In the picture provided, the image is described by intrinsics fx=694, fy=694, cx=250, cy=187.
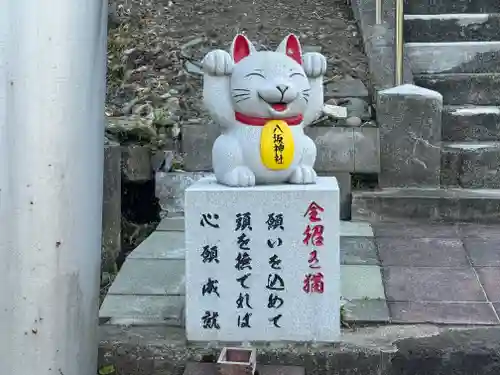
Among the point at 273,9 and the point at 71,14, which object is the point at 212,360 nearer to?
the point at 71,14

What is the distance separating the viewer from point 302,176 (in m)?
3.58

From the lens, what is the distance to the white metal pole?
8.52 feet

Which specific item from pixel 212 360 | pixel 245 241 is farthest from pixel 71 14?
pixel 212 360

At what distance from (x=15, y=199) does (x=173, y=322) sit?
4.71 ft

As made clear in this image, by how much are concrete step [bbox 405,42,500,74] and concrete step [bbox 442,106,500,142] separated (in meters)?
0.94

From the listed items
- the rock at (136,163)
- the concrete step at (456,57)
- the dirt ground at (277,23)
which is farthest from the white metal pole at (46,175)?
the concrete step at (456,57)

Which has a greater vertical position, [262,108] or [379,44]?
[379,44]

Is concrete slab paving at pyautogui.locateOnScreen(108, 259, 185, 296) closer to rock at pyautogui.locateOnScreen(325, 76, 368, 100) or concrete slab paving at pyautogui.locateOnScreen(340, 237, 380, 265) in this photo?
concrete slab paving at pyautogui.locateOnScreen(340, 237, 380, 265)

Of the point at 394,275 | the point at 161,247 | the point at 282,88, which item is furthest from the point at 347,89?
the point at 282,88

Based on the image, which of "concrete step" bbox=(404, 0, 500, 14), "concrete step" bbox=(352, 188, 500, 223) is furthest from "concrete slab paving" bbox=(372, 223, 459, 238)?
"concrete step" bbox=(404, 0, 500, 14)

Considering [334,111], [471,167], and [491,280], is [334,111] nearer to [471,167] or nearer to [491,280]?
[471,167]

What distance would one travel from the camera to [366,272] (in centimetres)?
456

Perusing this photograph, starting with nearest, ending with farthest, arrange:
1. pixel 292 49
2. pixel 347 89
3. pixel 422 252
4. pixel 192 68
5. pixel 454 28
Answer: pixel 292 49
pixel 422 252
pixel 347 89
pixel 192 68
pixel 454 28

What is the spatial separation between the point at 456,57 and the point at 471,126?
1174mm
